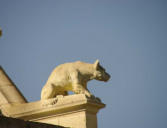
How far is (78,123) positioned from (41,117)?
44.2 inches

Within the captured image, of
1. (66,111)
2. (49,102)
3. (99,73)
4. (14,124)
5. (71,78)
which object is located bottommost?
(14,124)

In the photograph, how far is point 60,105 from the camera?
12.3m

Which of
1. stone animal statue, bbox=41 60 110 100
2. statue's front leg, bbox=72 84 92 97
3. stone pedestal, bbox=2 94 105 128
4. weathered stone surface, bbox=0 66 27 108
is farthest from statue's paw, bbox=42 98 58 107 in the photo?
weathered stone surface, bbox=0 66 27 108

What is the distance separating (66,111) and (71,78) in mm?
910

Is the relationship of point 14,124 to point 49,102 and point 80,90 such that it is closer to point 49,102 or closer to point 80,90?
point 49,102

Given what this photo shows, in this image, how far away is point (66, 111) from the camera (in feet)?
40.7

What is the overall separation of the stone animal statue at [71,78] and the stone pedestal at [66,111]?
0.29 meters

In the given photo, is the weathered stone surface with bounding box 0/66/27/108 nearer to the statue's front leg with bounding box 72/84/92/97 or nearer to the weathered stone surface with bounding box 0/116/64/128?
the statue's front leg with bounding box 72/84/92/97

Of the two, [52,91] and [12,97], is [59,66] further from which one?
[12,97]

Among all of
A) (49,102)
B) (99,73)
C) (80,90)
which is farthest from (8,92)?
(99,73)

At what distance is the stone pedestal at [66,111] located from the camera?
1216 centimetres

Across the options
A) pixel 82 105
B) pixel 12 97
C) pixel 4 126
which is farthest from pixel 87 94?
pixel 4 126

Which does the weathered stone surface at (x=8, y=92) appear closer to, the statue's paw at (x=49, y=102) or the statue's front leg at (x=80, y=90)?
the statue's paw at (x=49, y=102)

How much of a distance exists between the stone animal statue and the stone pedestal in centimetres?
29
